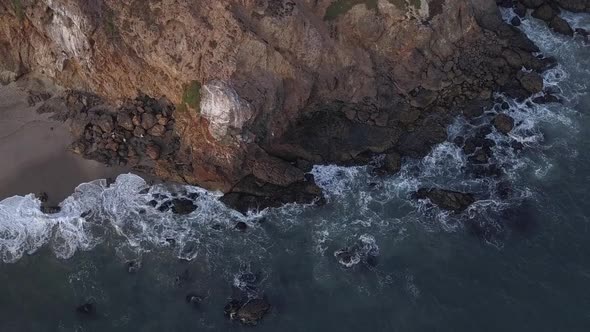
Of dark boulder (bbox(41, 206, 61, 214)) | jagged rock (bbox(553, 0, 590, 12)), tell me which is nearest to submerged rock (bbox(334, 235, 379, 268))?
dark boulder (bbox(41, 206, 61, 214))

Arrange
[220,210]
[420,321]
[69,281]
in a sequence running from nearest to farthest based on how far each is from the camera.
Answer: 1. [420,321]
2. [69,281]
3. [220,210]

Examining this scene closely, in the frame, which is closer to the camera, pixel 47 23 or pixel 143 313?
pixel 143 313

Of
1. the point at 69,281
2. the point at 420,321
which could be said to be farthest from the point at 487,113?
the point at 69,281

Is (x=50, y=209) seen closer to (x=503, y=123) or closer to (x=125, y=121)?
(x=125, y=121)

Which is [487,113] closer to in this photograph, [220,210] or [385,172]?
[385,172]

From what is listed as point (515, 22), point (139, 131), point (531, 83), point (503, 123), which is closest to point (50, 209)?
point (139, 131)

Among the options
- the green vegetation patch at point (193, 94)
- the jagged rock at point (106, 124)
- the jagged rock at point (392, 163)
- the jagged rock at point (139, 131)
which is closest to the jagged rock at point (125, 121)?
the jagged rock at point (139, 131)
